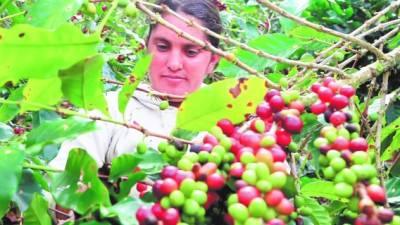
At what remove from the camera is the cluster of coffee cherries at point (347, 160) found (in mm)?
737

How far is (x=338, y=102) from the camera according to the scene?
913mm

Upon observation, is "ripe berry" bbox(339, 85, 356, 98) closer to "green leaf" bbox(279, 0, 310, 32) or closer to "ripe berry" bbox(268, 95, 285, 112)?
"ripe berry" bbox(268, 95, 285, 112)

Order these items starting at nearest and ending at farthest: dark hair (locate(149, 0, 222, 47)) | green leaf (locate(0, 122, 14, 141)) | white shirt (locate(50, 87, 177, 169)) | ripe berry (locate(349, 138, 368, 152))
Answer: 1. ripe berry (locate(349, 138, 368, 152))
2. green leaf (locate(0, 122, 14, 141))
3. white shirt (locate(50, 87, 177, 169))
4. dark hair (locate(149, 0, 222, 47))

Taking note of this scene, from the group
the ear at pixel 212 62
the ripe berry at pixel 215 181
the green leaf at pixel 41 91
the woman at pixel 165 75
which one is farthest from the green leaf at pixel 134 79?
the ear at pixel 212 62

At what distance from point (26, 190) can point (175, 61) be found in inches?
38.1

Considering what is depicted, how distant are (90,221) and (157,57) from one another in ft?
3.60

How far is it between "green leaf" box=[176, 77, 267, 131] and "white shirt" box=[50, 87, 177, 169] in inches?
19.8

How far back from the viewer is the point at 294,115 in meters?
0.89

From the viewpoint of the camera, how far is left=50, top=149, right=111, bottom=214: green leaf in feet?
2.88

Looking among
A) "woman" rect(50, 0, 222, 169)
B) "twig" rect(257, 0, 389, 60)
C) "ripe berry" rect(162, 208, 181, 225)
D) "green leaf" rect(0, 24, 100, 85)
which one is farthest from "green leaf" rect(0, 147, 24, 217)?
"woman" rect(50, 0, 222, 169)

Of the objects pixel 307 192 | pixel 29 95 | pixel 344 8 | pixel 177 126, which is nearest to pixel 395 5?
pixel 307 192

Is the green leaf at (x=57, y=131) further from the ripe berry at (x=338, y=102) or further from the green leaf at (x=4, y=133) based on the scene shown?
the ripe berry at (x=338, y=102)

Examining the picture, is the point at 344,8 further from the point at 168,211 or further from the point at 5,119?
the point at 168,211

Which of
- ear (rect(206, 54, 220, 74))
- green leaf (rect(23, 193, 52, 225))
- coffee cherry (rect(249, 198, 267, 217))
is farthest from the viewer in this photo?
ear (rect(206, 54, 220, 74))
